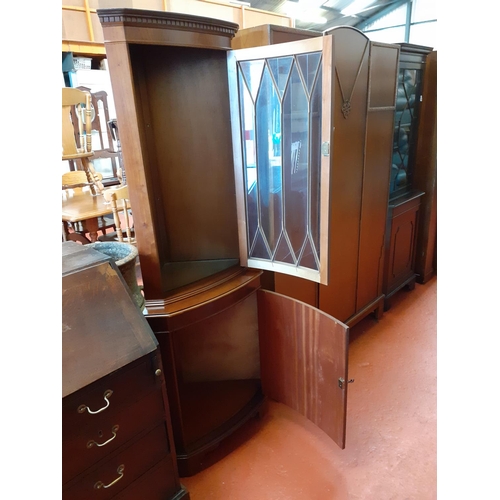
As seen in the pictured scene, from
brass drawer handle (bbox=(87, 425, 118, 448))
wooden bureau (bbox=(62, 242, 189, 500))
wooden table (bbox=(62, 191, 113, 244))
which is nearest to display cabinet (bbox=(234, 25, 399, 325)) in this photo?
wooden bureau (bbox=(62, 242, 189, 500))

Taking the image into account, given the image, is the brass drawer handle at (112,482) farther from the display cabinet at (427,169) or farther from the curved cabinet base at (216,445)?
the display cabinet at (427,169)

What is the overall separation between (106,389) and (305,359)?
779 mm

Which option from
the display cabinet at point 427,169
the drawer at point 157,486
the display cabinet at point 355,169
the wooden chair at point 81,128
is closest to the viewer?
the drawer at point 157,486

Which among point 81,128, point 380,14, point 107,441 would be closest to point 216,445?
point 107,441

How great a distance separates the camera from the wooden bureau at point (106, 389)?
3.01 feet

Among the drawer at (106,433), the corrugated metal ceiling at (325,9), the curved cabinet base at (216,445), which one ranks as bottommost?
the curved cabinet base at (216,445)

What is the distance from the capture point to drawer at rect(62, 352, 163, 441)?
0.89 meters

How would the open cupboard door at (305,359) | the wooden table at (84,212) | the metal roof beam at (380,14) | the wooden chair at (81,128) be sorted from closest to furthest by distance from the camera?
the open cupboard door at (305,359)
the wooden table at (84,212)
the wooden chair at (81,128)
the metal roof beam at (380,14)

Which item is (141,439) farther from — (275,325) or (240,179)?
(240,179)

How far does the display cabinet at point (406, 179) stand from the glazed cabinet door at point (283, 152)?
1209 mm

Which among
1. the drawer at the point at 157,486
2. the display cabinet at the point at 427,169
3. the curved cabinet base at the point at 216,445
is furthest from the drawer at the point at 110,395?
the display cabinet at the point at 427,169

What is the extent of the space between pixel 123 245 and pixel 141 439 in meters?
0.66

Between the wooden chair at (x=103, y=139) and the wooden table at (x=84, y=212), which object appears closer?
the wooden table at (x=84, y=212)
